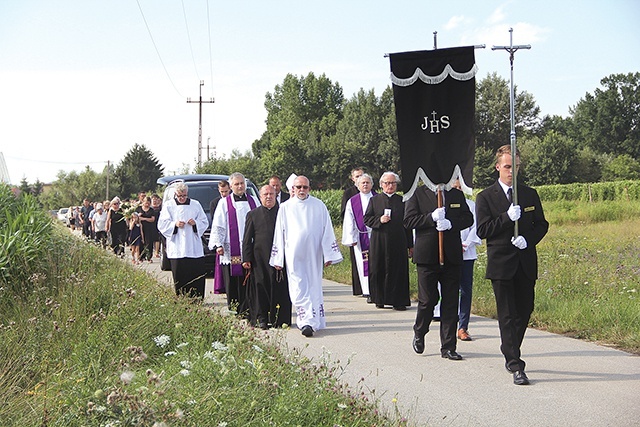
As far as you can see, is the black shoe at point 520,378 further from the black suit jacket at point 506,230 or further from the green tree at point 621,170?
the green tree at point 621,170

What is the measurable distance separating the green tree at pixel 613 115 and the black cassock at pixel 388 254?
78.7 metres

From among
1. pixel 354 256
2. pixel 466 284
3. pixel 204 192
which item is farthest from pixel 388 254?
pixel 204 192

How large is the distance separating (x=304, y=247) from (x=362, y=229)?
10.2 ft

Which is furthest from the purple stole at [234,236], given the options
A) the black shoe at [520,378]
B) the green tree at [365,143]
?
the green tree at [365,143]

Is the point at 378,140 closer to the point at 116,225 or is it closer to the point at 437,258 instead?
the point at 116,225

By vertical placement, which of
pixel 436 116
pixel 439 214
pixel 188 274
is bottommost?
pixel 188 274

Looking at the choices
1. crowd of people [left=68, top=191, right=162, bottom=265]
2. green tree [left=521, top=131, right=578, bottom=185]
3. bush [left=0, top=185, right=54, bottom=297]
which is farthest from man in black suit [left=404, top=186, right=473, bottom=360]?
green tree [left=521, top=131, right=578, bottom=185]

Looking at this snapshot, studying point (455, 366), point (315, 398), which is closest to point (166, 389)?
point (315, 398)

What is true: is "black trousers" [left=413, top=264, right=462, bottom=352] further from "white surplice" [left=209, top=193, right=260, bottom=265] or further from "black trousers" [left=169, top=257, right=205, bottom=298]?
"black trousers" [left=169, top=257, right=205, bottom=298]

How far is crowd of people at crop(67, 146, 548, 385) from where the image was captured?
754cm

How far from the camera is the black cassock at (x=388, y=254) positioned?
12414mm

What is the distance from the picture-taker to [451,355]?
8.34 m

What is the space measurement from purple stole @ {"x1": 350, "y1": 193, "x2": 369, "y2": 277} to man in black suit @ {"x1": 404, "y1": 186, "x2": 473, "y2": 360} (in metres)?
4.81

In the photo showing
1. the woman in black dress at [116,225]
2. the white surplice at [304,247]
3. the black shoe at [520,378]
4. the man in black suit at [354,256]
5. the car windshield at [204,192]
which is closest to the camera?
the black shoe at [520,378]
